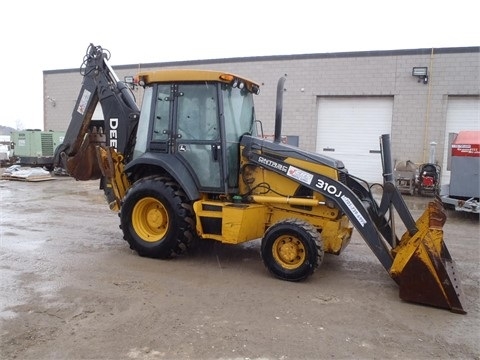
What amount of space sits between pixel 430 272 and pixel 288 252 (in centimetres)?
155

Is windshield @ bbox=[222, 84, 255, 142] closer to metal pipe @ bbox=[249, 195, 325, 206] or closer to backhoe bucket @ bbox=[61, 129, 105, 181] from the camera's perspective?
metal pipe @ bbox=[249, 195, 325, 206]

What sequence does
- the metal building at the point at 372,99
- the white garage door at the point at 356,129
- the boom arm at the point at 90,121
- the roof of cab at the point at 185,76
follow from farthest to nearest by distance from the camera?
→ the white garage door at the point at 356,129
the metal building at the point at 372,99
the boom arm at the point at 90,121
the roof of cab at the point at 185,76

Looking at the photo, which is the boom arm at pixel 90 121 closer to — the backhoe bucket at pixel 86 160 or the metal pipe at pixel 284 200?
the backhoe bucket at pixel 86 160

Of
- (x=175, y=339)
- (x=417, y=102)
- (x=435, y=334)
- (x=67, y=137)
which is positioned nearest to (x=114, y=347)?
(x=175, y=339)

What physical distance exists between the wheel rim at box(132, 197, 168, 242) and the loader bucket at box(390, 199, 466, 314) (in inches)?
123

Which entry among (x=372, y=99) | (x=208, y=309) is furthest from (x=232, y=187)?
(x=372, y=99)

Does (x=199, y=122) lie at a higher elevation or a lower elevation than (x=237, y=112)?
lower

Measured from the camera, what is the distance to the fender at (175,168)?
5.67 m

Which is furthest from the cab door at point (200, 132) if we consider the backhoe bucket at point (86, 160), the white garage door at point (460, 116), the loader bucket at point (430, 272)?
the white garage door at point (460, 116)

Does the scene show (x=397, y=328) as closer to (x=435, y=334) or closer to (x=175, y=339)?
(x=435, y=334)

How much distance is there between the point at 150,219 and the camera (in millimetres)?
6156

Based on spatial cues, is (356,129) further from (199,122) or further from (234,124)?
(199,122)

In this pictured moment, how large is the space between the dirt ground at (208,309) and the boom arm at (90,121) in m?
1.28

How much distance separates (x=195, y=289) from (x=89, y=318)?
1.22 meters
